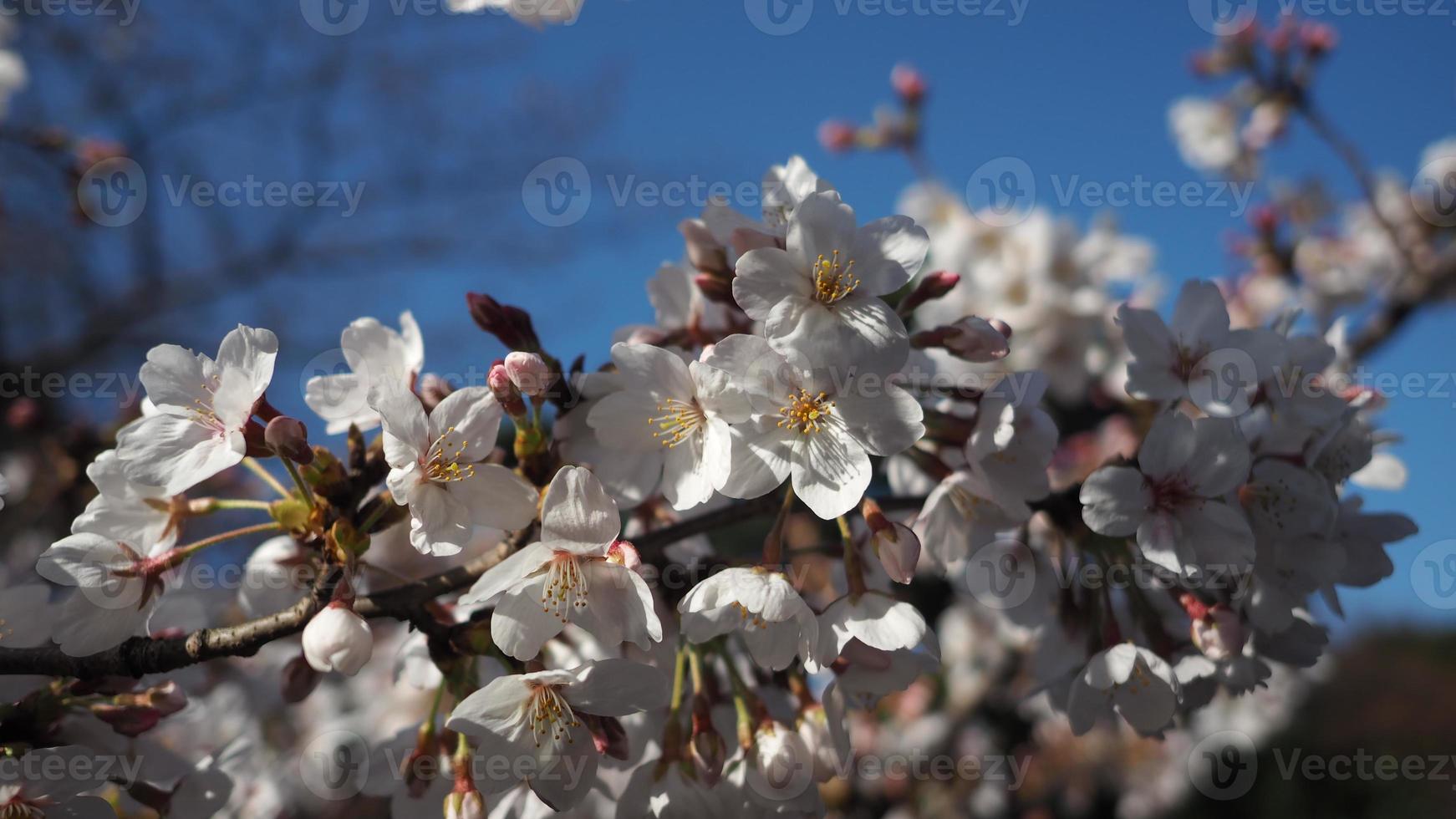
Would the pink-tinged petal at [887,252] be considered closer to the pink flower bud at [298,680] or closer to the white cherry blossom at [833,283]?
the white cherry blossom at [833,283]

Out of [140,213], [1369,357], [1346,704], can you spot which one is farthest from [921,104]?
[1346,704]

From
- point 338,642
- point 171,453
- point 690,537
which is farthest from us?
point 690,537

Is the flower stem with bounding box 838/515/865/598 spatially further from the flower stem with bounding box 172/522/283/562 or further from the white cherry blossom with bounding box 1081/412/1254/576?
the flower stem with bounding box 172/522/283/562

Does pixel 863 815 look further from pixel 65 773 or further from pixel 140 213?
pixel 140 213

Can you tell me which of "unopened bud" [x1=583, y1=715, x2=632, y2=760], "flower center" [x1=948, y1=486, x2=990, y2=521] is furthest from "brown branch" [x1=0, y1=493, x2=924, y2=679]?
"flower center" [x1=948, y1=486, x2=990, y2=521]

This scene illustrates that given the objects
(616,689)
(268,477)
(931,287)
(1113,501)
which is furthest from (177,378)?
(1113,501)

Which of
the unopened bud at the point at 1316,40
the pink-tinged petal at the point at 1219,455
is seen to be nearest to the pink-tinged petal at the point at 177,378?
the pink-tinged petal at the point at 1219,455

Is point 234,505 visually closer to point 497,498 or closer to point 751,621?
point 497,498
